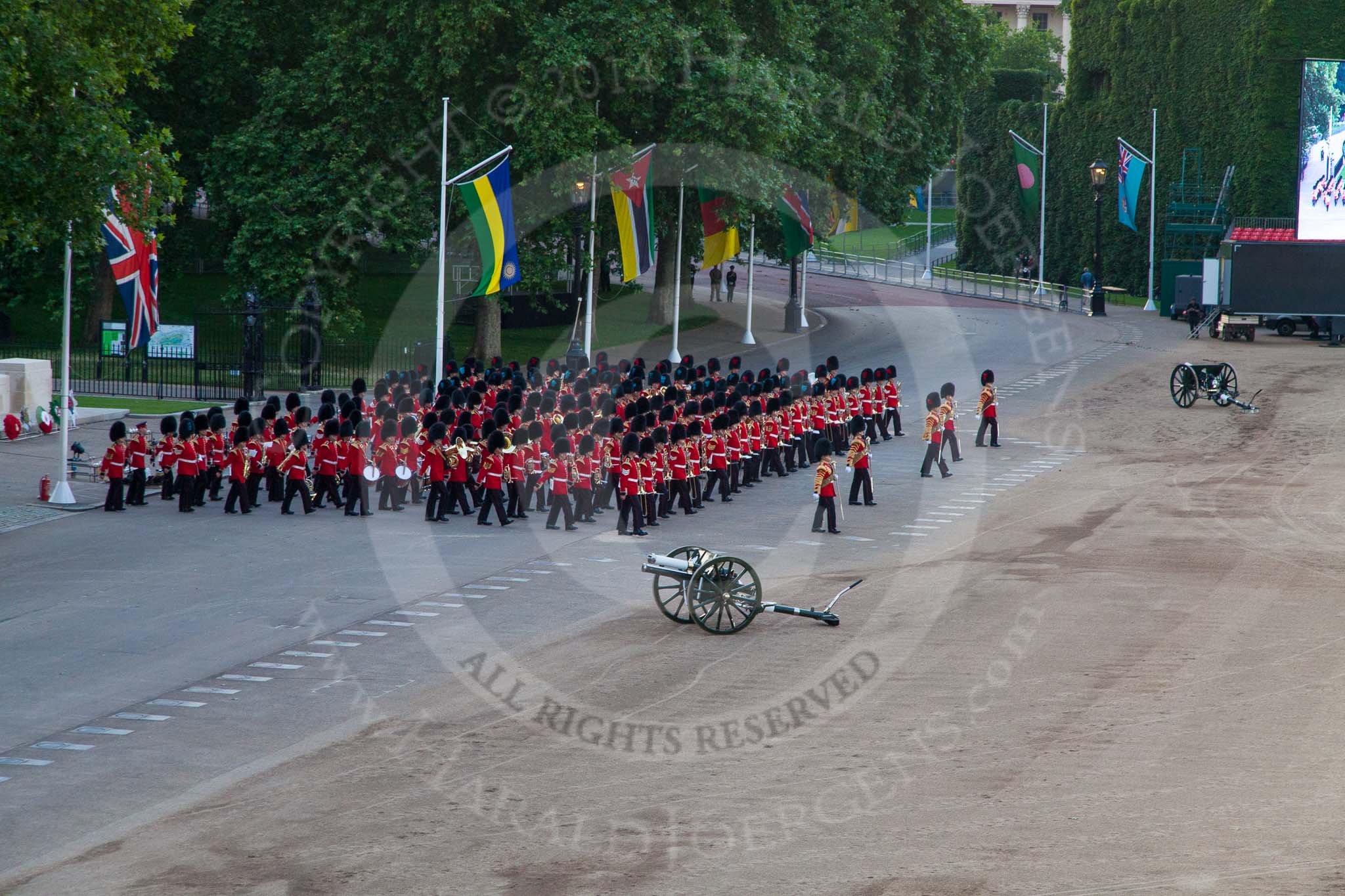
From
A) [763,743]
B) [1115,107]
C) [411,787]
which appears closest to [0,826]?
[411,787]

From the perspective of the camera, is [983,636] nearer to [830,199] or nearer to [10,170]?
[10,170]

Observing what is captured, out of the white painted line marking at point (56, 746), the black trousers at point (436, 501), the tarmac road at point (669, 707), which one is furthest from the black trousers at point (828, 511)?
the white painted line marking at point (56, 746)

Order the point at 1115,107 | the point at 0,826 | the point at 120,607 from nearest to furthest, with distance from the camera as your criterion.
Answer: the point at 0,826 < the point at 120,607 < the point at 1115,107

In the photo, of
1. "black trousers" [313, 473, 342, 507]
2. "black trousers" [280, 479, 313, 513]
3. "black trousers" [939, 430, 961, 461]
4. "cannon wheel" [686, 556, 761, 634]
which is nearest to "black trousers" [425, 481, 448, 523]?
"black trousers" [313, 473, 342, 507]

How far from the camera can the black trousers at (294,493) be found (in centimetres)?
2173

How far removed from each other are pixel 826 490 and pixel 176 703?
9.93 metres

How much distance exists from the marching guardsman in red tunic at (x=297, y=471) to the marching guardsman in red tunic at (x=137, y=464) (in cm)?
206

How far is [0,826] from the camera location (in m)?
10.1

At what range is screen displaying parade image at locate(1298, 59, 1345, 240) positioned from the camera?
4816cm

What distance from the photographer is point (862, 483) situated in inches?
906

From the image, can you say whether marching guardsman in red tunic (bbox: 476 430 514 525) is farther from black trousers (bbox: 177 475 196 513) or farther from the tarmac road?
black trousers (bbox: 177 475 196 513)

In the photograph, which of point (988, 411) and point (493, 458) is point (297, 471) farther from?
point (988, 411)

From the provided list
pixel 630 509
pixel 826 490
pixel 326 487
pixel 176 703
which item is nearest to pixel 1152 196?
pixel 826 490

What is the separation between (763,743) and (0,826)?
5374mm
